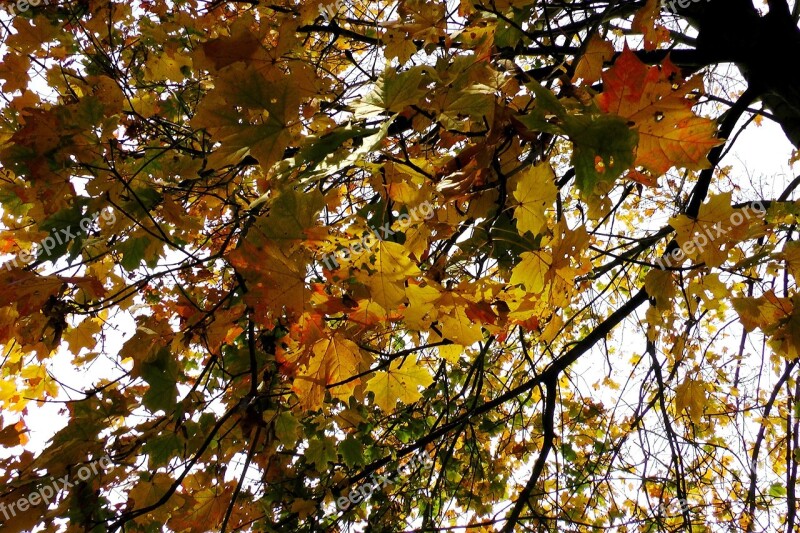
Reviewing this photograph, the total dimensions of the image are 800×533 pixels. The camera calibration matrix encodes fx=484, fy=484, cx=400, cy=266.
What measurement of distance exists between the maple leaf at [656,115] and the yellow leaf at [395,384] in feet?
3.36

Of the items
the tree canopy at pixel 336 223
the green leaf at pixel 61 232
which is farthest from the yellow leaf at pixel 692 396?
the green leaf at pixel 61 232

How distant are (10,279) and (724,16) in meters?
3.57

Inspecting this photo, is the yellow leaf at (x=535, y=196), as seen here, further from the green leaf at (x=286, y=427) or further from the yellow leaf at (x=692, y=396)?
the green leaf at (x=286, y=427)

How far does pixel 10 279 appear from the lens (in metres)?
1.60

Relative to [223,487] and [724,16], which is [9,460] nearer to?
[223,487]

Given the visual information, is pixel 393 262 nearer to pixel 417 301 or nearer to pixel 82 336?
pixel 417 301

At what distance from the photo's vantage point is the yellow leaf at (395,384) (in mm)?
1677

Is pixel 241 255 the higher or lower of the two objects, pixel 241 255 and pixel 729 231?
the lower

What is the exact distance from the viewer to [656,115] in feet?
3.01

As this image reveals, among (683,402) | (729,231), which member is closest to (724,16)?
(729,231)

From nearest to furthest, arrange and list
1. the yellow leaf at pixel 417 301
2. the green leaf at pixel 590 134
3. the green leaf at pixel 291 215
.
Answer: the green leaf at pixel 590 134, the green leaf at pixel 291 215, the yellow leaf at pixel 417 301

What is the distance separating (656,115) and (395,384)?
45.5 inches

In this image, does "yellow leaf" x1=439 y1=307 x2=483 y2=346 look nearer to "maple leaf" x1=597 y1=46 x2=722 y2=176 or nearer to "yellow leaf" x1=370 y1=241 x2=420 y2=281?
"yellow leaf" x1=370 y1=241 x2=420 y2=281

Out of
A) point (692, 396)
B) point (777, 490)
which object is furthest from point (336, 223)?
point (777, 490)
